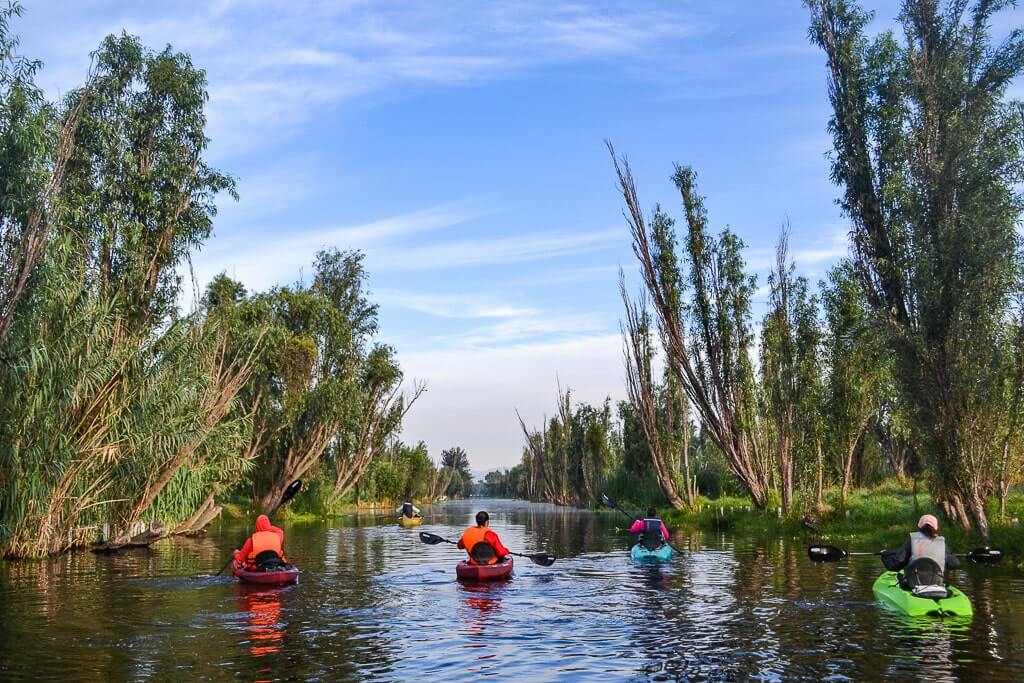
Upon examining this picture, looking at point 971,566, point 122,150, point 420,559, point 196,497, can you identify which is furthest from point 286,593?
point 122,150

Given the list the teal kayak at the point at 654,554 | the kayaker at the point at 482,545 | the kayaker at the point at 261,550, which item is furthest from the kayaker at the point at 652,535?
the kayaker at the point at 261,550

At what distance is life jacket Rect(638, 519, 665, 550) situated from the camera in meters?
25.7

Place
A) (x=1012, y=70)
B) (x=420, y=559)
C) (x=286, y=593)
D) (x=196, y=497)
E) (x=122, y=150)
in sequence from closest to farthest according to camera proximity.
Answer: (x=286, y=593), (x=1012, y=70), (x=420, y=559), (x=196, y=497), (x=122, y=150)

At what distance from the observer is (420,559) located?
28.0 meters

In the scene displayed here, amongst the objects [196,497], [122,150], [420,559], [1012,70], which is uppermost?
[122,150]

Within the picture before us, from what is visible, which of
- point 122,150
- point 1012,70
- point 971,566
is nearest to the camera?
point 971,566

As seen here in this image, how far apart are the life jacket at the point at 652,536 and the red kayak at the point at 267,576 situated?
1062cm

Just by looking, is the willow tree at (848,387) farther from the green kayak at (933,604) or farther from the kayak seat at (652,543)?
the green kayak at (933,604)

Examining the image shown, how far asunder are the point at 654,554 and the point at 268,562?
37.0 feet

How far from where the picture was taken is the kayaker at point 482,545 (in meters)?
21.0

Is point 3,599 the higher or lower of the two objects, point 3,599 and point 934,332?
the lower

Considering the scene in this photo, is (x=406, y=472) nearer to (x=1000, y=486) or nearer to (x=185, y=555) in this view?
(x=185, y=555)

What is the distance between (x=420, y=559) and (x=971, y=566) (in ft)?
51.6

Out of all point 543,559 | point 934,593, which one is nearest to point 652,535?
point 543,559
